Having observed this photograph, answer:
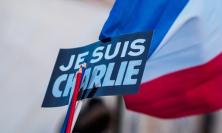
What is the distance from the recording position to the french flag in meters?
1.28

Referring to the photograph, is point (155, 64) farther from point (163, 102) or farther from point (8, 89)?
point (8, 89)

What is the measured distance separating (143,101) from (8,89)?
0.47 meters

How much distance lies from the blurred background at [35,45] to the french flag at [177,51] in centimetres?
27

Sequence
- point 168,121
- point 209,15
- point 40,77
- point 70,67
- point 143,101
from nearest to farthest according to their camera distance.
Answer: point 70,67 → point 209,15 → point 40,77 → point 143,101 → point 168,121

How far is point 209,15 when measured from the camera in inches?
51.3

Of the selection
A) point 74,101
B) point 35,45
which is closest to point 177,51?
point 35,45

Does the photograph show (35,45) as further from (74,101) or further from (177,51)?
(74,101)

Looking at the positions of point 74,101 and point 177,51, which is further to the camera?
point 177,51

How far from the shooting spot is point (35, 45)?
1.44 meters

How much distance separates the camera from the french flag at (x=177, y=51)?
1283 mm

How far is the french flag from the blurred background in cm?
27

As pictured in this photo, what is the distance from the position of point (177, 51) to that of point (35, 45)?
47 centimetres

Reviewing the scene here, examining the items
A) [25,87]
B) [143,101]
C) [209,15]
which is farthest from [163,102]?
[25,87]

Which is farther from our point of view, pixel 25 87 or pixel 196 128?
pixel 196 128
